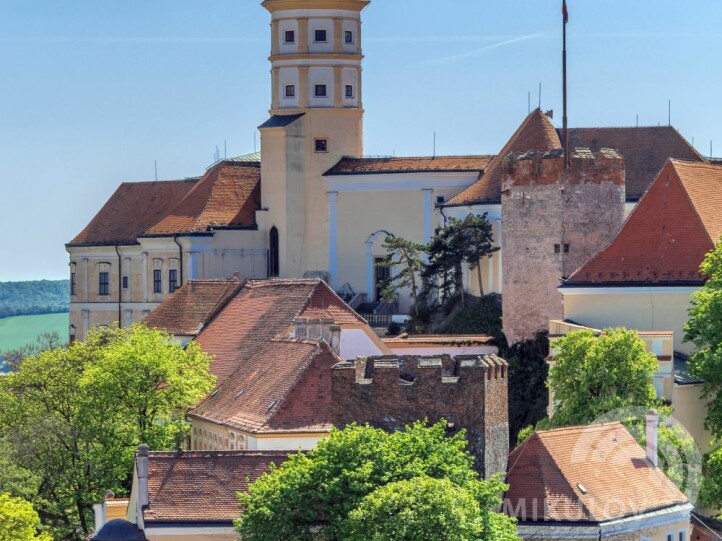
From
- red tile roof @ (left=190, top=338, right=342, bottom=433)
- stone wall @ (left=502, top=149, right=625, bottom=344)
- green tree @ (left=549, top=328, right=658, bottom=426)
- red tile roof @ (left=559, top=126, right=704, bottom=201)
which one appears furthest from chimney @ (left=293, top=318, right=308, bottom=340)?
red tile roof @ (left=559, top=126, right=704, bottom=201)

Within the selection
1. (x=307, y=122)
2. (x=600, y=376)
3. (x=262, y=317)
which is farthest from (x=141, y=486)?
(x=307, y=122)

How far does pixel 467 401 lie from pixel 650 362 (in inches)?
515

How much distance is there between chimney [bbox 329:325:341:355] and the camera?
216 feet

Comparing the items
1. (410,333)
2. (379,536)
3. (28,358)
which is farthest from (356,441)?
(410,333)

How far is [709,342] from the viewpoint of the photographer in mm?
69375

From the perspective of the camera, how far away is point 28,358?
73.6 metres

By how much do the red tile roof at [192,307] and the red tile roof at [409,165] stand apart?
19.1m

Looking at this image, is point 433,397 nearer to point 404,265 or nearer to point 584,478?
point 584,478

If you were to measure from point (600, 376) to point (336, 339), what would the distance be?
6.52 m

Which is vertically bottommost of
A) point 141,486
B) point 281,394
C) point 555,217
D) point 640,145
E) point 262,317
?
point 141,486

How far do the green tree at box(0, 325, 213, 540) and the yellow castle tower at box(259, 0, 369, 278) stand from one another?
34655 millimetres

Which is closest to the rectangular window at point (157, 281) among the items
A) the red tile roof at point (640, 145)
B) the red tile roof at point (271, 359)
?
the red tile roof at point (640, 145)

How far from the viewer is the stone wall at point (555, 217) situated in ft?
258

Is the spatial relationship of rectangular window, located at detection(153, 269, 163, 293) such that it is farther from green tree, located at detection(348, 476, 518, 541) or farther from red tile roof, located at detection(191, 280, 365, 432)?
green tree, located at detection(348, 476, 518, 541)
